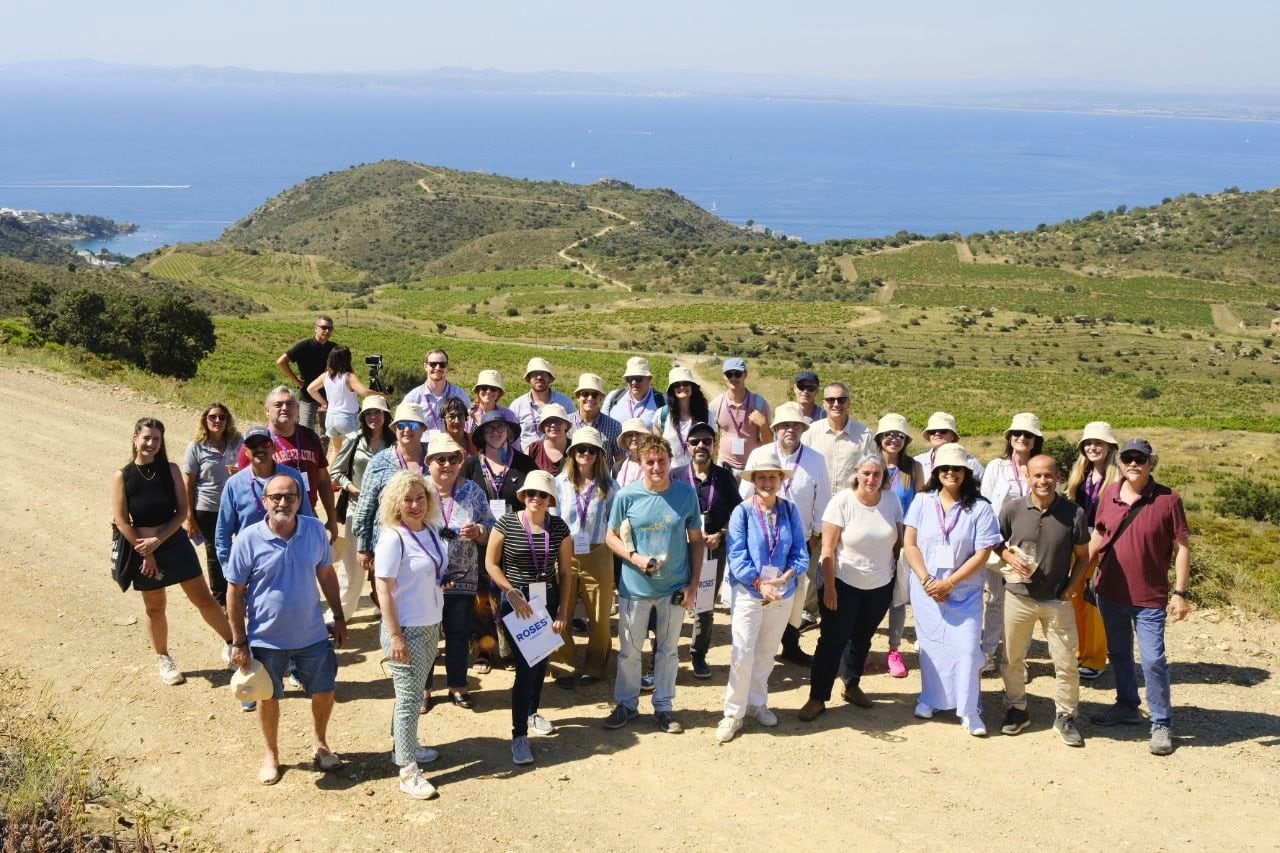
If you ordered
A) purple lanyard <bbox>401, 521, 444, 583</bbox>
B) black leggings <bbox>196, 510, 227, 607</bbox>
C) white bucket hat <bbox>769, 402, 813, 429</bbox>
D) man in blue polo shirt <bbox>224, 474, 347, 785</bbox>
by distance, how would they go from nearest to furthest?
man in blue polo shirt <bbox>224, 474, 347, 785</bbox> → purple lanyard <bbox>401, 521, 444, 583</bbox> → white bucket hat <bbox>769, 402, 813, 429</bbox> → black leggings <bbox>196, 510, 227, 607</bbox>

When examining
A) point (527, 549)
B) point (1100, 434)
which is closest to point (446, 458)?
point (527, 549)

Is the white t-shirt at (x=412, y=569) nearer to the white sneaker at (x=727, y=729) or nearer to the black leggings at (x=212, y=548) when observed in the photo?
the white sneaker at (x=727, y=729)

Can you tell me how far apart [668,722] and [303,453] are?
3033mm

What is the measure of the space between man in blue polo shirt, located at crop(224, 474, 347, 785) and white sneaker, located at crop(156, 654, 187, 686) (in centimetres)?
156

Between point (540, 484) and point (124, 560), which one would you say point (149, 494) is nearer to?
point (124, 560)

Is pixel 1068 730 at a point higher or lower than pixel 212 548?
lower

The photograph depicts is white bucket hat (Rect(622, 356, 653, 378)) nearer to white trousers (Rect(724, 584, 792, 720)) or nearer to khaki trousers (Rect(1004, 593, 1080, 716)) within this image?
white trousers (Rect(724, 584, 792, 720))

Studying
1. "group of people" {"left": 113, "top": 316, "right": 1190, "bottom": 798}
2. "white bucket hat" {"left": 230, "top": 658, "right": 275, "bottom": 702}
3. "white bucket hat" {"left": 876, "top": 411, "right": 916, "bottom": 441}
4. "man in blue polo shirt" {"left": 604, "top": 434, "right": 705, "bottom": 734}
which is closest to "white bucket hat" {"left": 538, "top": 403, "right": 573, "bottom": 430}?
"group of people" {"left": 113, "top": 316, "right": 1190, "bottom": 798}

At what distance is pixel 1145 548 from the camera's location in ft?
19.6

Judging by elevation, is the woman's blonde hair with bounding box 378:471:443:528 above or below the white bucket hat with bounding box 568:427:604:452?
below

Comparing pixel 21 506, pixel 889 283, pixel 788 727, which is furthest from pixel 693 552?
pixel 889 283

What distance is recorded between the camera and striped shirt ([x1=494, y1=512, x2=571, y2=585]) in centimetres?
561

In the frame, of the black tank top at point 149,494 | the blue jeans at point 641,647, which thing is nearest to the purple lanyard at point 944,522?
the blue jeans at point 641,647

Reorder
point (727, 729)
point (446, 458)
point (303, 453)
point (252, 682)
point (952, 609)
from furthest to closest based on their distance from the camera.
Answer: point (303, 453), point (952, 609), point (727, 729), point (446, 458), point (252, 682)
